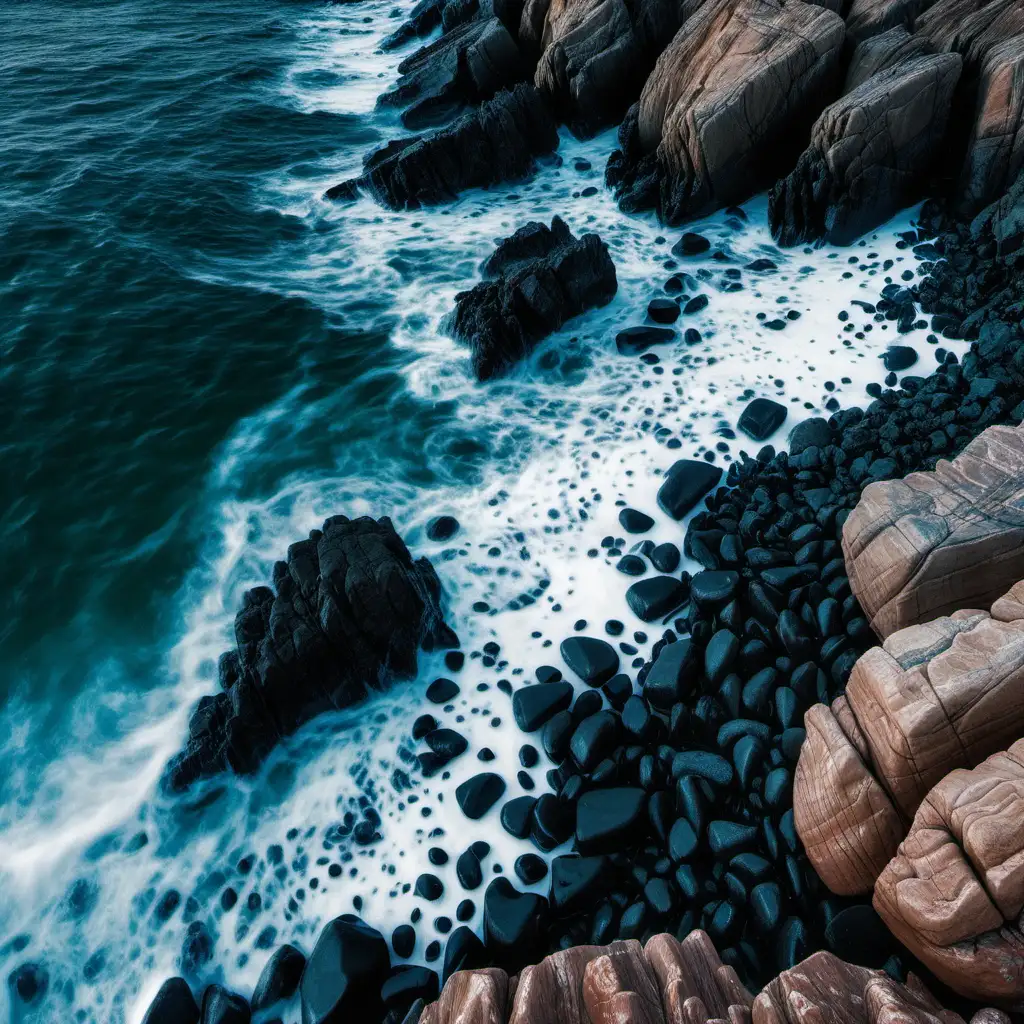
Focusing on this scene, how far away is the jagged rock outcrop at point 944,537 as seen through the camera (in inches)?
262

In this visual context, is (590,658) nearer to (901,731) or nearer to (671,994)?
(901,731)

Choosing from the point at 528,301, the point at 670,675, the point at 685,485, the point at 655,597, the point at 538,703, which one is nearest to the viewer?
the point at 670,675

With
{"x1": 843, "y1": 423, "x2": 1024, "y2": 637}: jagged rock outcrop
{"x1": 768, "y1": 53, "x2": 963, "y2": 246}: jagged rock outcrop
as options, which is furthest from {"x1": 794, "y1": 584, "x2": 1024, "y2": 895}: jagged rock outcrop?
{"x1": 768, "y1": 53, "x2": 963, "y2": 246}: jagged rock outcrop

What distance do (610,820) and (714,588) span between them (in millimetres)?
2808

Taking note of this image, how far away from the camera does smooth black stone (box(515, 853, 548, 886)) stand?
256 inches

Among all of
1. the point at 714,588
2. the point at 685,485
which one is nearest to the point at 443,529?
the point at 685,485

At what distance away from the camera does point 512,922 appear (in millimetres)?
6098

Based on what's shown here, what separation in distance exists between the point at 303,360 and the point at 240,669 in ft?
22.9

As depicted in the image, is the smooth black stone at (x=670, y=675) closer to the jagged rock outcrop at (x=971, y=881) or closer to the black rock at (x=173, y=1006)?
the jagged rock outcrop at (x=971, y=881)

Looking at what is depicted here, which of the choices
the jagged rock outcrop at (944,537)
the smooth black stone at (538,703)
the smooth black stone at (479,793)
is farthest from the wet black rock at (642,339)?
the smooth black stone at (479,793)

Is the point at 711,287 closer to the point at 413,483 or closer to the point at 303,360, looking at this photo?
the point at 413,483

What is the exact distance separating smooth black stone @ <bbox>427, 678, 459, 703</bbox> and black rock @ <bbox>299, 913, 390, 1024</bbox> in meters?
2.36

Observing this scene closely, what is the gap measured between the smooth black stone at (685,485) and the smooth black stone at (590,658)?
2.21 m

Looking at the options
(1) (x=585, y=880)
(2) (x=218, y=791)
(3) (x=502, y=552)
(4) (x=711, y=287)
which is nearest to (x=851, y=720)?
(1) (x=585, y=880)
